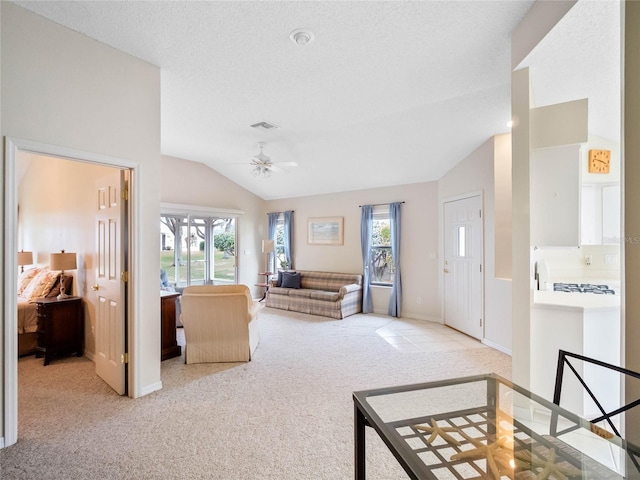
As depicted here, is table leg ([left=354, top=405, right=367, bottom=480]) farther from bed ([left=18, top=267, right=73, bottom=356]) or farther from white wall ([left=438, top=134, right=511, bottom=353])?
bed ([left=18, top=267, right=73, bottom=356])

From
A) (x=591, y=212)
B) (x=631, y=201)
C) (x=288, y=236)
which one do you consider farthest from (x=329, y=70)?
(x=288, y=236)

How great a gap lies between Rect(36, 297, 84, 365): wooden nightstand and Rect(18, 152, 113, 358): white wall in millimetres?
98

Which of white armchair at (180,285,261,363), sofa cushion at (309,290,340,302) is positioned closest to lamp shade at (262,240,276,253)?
sofa cushion at (309,290,340,302)

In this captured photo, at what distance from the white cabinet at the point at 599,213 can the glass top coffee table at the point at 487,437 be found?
351cm

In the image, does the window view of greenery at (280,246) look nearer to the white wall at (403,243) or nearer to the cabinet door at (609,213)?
the white wall at (403,243)

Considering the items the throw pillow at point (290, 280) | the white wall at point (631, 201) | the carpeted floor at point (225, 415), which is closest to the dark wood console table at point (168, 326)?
the carpeted floor at point (225, 415)

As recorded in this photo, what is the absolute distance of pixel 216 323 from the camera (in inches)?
141

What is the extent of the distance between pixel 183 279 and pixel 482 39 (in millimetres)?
6284

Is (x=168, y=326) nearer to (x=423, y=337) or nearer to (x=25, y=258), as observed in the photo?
(x=25, y=258)

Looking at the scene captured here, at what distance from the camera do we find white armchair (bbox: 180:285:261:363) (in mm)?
3535

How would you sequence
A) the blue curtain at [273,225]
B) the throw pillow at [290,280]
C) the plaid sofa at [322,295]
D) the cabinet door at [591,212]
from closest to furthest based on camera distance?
1. the cabinet door at [591,212]
2. the plaid sofa at [322,295]
3. the throw pillow at [290,280]
4. the blue curtain at [273,225]

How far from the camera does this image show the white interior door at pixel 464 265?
451 centimetres

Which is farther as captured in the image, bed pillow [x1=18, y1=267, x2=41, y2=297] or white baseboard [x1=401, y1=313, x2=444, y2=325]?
white baseboard [x1=401, y1=313, x2=444, y2=325]

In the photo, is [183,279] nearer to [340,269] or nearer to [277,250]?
[277,250]
